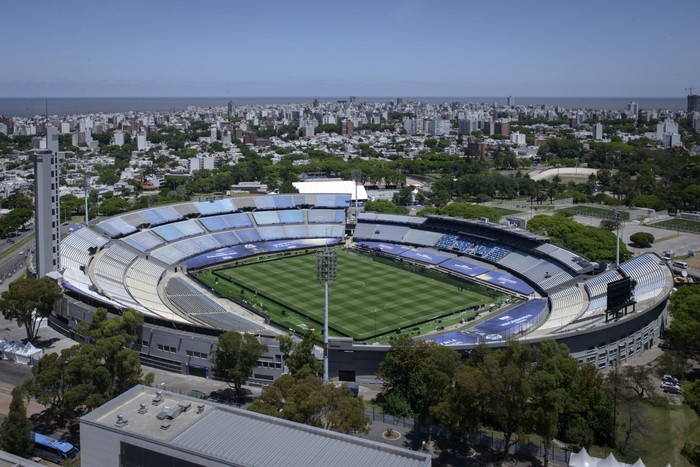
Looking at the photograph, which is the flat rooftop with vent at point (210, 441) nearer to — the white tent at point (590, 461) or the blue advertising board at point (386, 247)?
the white tent at point (590, 461)

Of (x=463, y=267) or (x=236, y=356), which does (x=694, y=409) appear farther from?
(x=463, y=267)

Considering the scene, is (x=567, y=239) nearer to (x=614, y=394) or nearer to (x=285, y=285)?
(x=285, y=285)

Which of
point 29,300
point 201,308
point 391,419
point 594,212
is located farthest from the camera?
point 594,212

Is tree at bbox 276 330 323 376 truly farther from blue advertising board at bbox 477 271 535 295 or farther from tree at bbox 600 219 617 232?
tree at bbox 600 219 617 232

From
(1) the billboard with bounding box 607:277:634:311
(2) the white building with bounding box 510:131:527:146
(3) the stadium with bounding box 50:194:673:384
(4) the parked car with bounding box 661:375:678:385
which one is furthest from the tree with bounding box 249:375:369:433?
(2) the white building with bounding box 510:131:527:146

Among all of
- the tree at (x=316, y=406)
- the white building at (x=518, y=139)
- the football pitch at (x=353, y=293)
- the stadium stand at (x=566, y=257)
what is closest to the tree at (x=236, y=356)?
→ the tree at (x=316, y=406)

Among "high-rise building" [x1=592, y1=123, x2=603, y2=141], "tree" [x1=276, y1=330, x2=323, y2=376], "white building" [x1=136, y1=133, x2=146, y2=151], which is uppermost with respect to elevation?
"high-rise building" [x1=592, y1=123, x2=603, y2=141]

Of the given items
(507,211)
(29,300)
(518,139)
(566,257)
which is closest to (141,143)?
(518,139)
